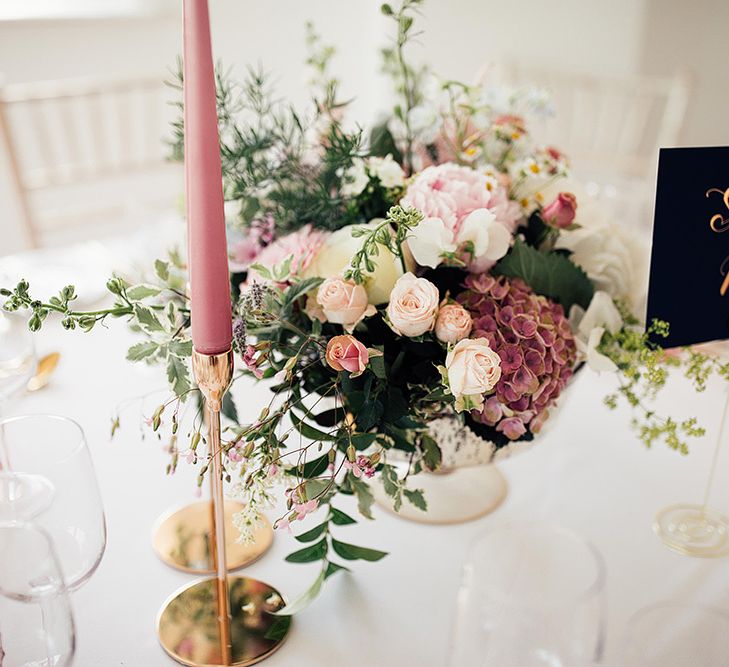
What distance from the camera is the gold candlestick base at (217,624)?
0.64 m

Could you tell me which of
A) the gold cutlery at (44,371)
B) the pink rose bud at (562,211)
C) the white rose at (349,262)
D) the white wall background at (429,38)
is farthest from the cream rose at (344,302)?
the white wall background at (429,38)

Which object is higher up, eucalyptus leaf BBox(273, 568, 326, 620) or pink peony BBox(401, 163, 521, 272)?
pink peony BBox(401, 163, 521, 272)

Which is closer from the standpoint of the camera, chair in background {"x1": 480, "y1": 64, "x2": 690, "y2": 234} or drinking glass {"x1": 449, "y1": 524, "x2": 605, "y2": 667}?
drinking glass {"x1": 449, "y1": 524, "x2": 605, "y2": 667}

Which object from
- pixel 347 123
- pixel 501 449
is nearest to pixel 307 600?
pixel 501 449

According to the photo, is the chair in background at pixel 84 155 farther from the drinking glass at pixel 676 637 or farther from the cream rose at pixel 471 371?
the drinking glass at pixel 676 637

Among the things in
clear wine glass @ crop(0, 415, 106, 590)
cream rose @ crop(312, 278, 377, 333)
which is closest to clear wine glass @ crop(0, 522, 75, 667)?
clear wine glass @ crop(0, 415, 106, 590)

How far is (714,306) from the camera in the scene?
76cm

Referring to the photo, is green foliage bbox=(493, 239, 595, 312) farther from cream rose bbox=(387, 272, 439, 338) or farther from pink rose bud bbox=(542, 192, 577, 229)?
cream rose bbox=(387, 272, 439, 338)

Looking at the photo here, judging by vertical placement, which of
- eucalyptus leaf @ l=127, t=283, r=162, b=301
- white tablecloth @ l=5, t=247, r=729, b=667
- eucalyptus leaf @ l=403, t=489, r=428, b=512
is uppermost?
eucalyptus leaf @ l=127, t=283, r=162, b=301

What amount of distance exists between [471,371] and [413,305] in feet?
0.26

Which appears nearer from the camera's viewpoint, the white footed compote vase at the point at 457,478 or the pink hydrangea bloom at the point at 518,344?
the pink hydrangea bloom at the point at 518,344

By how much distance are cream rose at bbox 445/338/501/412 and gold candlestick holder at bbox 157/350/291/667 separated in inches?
7.0

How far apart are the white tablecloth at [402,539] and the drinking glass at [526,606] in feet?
0.33

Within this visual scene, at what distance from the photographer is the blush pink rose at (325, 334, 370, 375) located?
0.57m
